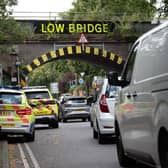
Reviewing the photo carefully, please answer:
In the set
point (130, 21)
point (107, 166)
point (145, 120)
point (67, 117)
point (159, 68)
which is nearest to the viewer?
point (159, 68)

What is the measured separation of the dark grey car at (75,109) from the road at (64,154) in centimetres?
1302

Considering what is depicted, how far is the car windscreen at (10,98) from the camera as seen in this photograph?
16891mm

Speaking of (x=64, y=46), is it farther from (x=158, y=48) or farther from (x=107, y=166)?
(x=158, y=48)

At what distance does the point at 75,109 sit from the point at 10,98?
1399 cm

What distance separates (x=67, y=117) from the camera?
102 ft

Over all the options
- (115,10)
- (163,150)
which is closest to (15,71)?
(115,10)

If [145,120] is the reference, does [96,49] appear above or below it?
above

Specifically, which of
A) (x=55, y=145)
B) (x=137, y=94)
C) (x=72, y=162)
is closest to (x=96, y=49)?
(x=55, y=145)

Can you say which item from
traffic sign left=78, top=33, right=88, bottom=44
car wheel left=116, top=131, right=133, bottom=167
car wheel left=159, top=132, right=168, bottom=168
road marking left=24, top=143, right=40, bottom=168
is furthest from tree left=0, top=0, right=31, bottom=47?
car wheel left=159, top=132, right=168, bottom=168

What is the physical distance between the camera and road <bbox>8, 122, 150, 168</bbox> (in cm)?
1123

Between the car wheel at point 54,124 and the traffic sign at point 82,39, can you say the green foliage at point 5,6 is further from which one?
the traffic sign at point 82,39

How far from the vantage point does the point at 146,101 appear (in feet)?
25.2

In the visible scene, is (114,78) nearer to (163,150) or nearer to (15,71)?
(163,150)

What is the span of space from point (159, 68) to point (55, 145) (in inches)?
354
